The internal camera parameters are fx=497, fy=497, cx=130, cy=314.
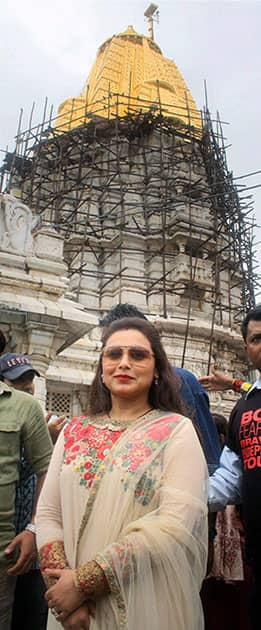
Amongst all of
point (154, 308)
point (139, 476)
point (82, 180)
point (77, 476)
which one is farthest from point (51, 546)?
point (82, 180)

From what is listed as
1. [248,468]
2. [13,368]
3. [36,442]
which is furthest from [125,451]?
[13,368]

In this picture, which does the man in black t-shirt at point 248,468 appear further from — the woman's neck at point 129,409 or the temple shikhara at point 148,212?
the temple shikhara at point 148,212

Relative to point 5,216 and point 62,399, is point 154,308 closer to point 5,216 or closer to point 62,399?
point 62,399

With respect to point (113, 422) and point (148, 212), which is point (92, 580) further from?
point (148, 212)

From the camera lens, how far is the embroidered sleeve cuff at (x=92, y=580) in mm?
1425

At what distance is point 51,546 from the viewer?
1.64 meters

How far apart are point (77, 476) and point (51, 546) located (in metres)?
0.24

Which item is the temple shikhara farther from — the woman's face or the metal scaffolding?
the woman's face

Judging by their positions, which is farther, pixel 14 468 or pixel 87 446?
pixel 14 468

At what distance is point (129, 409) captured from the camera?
1832mm

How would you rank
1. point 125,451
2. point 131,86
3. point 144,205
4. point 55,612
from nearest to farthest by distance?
point 55,612 < point 125,451 < point 144,205 < point 131,86

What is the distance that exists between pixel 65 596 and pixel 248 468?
896 mm

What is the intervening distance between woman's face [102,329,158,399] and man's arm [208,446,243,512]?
59cm

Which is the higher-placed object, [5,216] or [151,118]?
[151,118]
